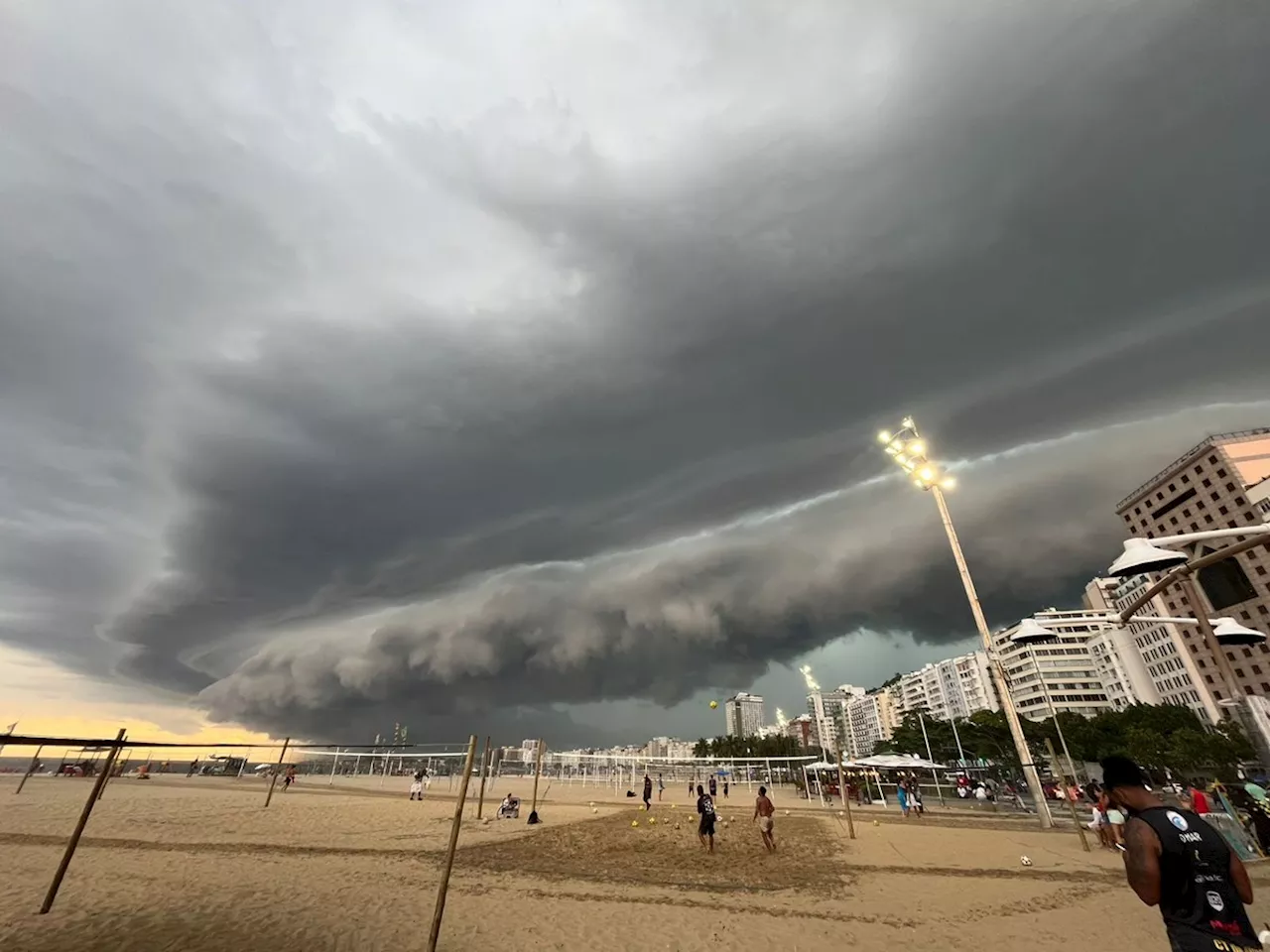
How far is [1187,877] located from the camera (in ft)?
14.9

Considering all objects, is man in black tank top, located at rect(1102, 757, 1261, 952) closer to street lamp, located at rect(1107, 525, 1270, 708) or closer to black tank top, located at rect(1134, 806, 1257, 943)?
black tank top, located at rect(1134, 806, 1257, 943)

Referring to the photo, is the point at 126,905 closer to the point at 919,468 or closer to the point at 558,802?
the point at 919,468

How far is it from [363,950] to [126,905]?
6.20 m

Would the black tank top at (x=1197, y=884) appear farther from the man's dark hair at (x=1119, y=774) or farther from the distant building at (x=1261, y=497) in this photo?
the distant building at (x=1261, y=497)

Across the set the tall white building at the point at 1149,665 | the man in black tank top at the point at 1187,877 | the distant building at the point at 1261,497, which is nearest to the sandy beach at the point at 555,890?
the man in black tank top at the point at 1187,877

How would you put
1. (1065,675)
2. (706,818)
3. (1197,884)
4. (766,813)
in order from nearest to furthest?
(1197,884)
(766,813)
(706,818)
(1065,675)

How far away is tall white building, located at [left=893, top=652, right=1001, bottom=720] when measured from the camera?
14838cm

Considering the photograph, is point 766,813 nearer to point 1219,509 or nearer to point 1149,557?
point 1149,557

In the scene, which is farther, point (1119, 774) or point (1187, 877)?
point (1119, 774)

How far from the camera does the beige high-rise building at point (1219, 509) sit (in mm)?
77750

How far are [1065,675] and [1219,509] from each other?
50.1 m

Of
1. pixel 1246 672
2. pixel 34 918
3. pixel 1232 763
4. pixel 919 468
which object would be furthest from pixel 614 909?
pixel 1246 672

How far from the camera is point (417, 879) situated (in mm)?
14641

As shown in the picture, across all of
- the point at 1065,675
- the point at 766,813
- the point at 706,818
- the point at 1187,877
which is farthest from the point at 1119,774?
the point at 1065,675
